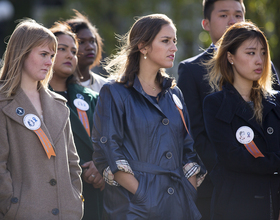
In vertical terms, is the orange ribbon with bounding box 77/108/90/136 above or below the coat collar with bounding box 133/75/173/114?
below

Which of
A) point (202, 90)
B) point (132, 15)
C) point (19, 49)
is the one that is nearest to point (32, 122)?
point (19, 49)

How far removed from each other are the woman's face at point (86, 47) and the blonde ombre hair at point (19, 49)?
1739mm

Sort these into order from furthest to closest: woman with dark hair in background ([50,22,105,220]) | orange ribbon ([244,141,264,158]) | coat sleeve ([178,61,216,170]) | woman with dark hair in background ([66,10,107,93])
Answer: woman with dark hair in background ([66,10,107,93]) < woman with dark hair in background ([50,22,105,220]) < coat sleeve ([178,61,216,170]) < orange ribbon ([244,141,264,158])

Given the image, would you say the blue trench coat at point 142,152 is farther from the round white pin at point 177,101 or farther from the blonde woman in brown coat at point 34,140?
the blonde woman in brown coat at point 34,140

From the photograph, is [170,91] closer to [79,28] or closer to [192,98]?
[192,98]

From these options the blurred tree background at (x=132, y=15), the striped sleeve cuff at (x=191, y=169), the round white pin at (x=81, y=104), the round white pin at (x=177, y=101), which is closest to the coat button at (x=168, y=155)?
the striped sleeve cuff at (x=191, y=169)

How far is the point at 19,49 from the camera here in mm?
3238

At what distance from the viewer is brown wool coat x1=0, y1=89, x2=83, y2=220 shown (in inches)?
113

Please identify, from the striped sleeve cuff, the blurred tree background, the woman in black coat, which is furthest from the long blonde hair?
the blurred tree background

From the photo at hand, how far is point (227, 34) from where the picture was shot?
12.1 ft

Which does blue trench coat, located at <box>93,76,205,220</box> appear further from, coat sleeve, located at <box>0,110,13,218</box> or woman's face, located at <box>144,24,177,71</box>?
coat sleeve, located at <box>0,110,13,218</box>

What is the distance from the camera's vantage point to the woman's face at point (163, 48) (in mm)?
3398

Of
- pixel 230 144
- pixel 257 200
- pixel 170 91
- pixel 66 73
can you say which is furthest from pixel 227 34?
pixel 66 73

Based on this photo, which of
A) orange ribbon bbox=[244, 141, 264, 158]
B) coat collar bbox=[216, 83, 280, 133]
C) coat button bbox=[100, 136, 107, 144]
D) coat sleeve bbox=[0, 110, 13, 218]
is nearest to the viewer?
coat sleeve bbox=[0, 110, 13, 218]
